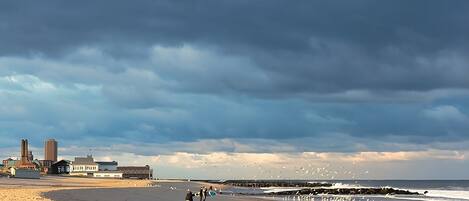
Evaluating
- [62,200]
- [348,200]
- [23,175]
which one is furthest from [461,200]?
[23,175]

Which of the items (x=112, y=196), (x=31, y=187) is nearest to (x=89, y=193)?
(x=112, y=196)

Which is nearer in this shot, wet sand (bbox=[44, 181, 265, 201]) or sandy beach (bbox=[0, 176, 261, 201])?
sandy beach (bbox=[0, 176, 261, 201])

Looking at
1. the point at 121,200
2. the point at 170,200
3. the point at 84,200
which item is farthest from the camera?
the point at 170,200

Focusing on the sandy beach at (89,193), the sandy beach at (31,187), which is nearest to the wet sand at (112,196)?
the sandy beach at (89,193)

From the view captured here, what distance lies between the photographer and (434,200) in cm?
9100

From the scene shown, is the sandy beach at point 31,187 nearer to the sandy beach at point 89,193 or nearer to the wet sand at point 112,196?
the sandy beach at point 89,193

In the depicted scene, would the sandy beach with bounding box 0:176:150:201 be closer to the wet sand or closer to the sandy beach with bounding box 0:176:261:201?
the sandy beach with bounding box 0:176:261:201

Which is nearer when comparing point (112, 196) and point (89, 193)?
point (112, 196)

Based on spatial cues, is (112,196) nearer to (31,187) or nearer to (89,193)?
(89,193)

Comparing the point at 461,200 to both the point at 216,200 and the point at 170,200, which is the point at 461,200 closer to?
the point at 216,200

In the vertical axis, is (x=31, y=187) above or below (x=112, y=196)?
above

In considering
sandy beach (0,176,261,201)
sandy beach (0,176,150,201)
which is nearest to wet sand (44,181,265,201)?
sandy beach (0,176,261,201)

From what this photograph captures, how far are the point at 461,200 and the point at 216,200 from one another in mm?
43019

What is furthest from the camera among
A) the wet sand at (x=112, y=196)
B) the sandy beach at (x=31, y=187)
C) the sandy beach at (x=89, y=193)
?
the wet sand at (x=112, y=196)
